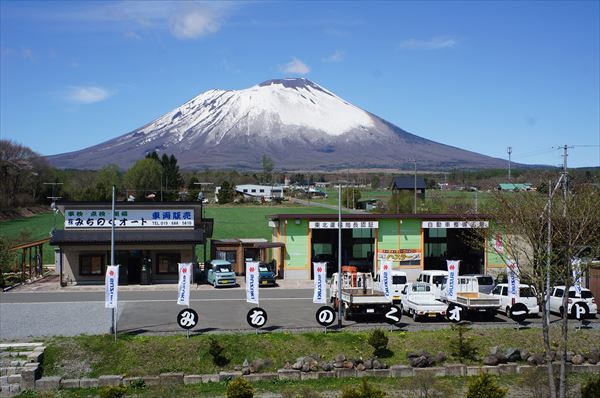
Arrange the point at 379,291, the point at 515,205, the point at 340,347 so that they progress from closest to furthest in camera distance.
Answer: the point at 515,205 < the point at 340,347 < the point at 379,291

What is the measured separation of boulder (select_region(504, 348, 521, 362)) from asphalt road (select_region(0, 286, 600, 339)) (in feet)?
10.7

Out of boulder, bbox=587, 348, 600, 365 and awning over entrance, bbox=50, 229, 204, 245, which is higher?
awning over entrance, bbox=50, 229, 204, 245

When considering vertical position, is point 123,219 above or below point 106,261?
above

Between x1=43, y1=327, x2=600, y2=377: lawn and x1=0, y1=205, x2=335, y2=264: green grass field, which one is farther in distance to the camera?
x1=0, y1=205, x2=335, y2=264: green grass field

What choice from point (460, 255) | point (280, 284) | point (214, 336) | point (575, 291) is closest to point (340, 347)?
point (214, 336)

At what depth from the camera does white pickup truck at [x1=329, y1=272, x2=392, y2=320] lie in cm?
2370

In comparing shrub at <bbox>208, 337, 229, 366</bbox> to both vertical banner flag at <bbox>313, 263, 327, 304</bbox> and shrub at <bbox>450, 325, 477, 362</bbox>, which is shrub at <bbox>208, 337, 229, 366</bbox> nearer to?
vertical banner flag at <bbox>313, 263, 327, 304</bbox>

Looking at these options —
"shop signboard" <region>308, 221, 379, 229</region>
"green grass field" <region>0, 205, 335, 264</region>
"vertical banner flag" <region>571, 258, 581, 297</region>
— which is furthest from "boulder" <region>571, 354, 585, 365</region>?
"green grass field" <region>0, 205, 335, 264</region>

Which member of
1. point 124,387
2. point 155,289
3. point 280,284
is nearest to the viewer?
point 124,387

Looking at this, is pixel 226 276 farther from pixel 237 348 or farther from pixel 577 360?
pixel 577 360

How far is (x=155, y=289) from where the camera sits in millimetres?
33562

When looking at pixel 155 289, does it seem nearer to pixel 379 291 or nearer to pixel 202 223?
pixel 202 223

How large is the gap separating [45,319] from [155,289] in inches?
355

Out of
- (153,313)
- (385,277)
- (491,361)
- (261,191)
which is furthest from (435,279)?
(261,191)
